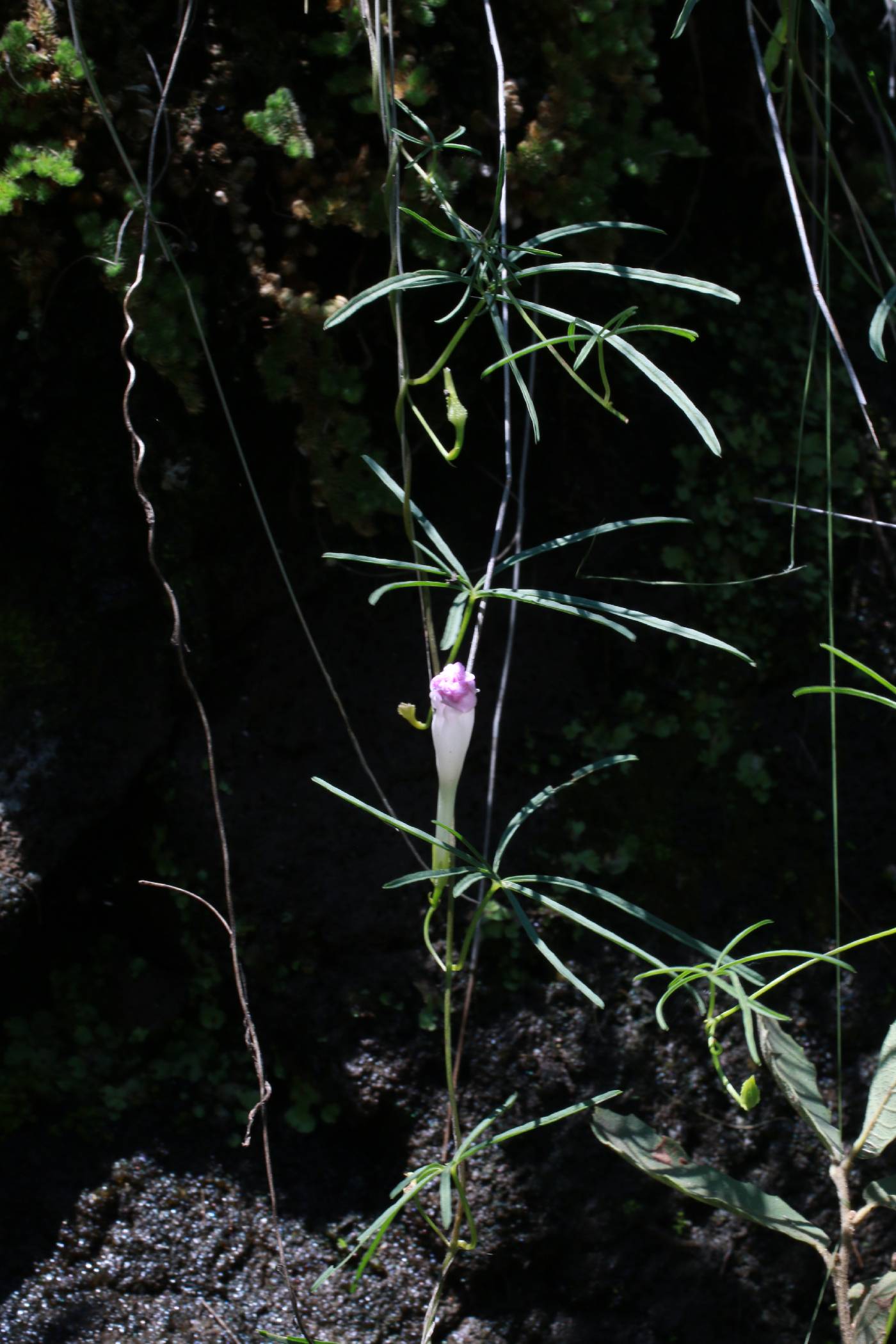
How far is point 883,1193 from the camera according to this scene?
1355 millimetres

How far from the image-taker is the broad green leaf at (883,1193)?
52.9 inches

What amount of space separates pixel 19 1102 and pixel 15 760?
0.57 m

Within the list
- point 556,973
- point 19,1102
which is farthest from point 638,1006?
point 19,1102

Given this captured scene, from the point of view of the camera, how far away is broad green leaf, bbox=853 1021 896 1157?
4.49 ft

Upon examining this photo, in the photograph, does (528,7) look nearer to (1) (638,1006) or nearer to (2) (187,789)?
(2) (187,789)

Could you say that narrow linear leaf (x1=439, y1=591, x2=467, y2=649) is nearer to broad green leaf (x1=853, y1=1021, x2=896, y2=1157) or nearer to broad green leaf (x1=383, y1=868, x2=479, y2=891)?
broad green leaf (x1=383, y1=868, x2=479, y2=891)

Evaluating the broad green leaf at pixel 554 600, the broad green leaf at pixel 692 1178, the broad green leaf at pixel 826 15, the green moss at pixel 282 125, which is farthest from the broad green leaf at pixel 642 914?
the green moss at pixel 282 125

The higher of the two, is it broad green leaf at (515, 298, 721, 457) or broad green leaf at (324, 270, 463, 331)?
broad green leaf at (324, 270, 463, 331)

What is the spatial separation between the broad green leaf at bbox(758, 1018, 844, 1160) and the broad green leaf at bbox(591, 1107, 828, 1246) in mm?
104

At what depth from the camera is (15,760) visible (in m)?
1.73

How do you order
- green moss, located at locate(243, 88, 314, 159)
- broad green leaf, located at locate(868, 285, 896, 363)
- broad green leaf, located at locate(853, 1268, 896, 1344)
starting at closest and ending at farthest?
1. broad green leaf, located at locate(868, 285, 896, 363)
2. broad green leaf, located at locate(853, 1268, 896, 1344)
3. green moss, located at locate(243, 88, 314, 159)

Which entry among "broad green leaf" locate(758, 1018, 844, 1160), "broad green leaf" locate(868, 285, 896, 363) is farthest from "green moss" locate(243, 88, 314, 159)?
"broad green leaf" locate(758, 1018, 844, 1160)

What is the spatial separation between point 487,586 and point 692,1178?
83 cm

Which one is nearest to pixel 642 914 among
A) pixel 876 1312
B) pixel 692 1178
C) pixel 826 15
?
pixel 692 1178
